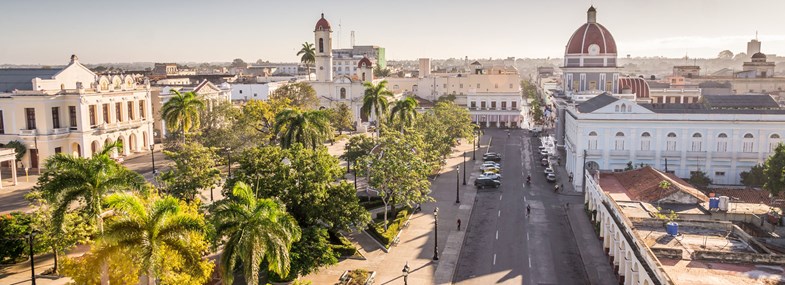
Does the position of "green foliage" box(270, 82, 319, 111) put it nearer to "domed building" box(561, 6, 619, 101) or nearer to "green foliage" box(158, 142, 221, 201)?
"domed building" box(561, 6, 619, 101)

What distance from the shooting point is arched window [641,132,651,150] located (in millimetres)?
60625

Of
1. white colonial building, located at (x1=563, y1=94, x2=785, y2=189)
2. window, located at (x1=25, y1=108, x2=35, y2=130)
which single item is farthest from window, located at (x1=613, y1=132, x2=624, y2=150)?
window, located at (x1=25, y1=108, x2=35, y2=130)

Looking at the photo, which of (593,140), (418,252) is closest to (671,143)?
(593,140)

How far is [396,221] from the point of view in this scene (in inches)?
1823

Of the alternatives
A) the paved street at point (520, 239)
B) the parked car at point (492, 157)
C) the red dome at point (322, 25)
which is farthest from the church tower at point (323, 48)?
the paved street at point (520, 239)

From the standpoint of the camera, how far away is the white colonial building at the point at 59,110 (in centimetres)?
6316

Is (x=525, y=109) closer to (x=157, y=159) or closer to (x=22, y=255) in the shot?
(x=157, y=159)

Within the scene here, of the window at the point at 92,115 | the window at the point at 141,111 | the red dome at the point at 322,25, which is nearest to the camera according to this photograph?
the window at the point at 92,115

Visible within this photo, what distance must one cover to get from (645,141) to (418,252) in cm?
3117

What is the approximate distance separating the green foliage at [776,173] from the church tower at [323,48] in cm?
7482

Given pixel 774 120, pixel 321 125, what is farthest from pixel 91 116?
pixel 774 120

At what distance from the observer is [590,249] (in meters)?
42.2

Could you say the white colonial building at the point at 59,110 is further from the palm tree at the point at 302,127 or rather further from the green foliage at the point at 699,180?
the green foliage at the point at 699,180

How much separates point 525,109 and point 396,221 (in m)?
128
